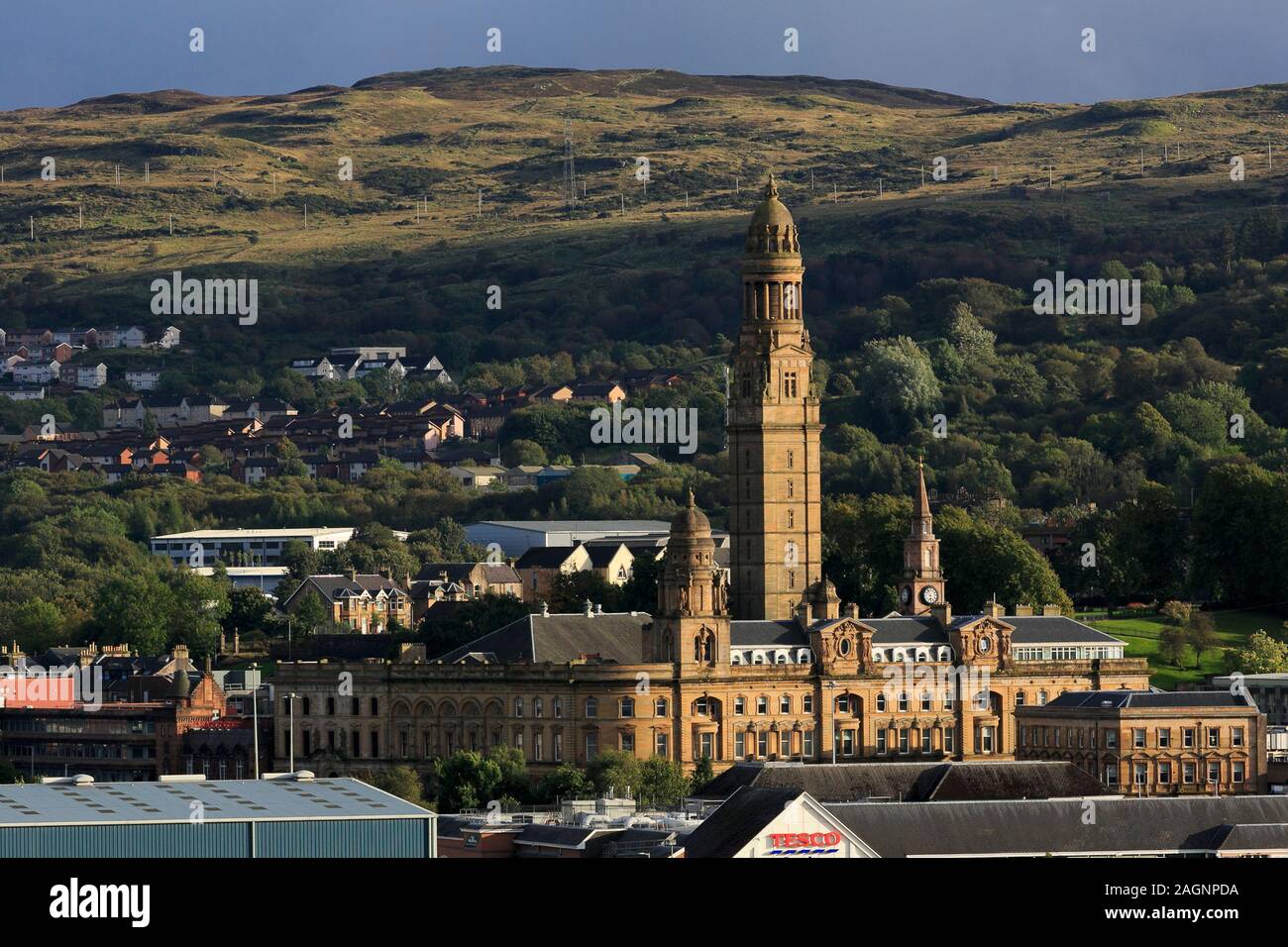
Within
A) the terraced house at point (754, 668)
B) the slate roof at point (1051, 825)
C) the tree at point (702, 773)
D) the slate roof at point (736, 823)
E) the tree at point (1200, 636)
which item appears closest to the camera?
the slate roof at point (736, 823)

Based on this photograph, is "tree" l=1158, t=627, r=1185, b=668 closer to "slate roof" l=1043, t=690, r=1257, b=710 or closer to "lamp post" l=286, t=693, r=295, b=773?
"slate roof" l=1043, t=690, r=1257, b=710

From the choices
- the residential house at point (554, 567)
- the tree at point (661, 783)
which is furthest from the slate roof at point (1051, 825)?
the residential house at point (554, 567)

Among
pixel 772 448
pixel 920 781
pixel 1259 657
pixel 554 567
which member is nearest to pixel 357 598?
pixel 554 567

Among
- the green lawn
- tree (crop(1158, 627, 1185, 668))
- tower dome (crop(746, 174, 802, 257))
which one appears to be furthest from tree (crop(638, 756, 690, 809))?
tree (crop(1158, 627, 1185, 668))

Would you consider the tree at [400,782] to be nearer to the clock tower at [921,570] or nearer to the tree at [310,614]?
the clock tower at [921,570]

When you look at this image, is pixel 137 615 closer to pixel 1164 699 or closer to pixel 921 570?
pixel 921 570
